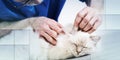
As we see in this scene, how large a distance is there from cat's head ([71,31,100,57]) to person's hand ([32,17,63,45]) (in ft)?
0.43

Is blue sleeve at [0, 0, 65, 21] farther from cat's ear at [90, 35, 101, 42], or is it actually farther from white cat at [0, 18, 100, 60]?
cat's ear at [90, 35, 101, 42]

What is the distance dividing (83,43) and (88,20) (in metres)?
0.17

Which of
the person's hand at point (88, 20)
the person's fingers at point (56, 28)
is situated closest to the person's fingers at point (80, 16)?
the person's hand at point (88, 20)

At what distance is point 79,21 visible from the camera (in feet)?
5.60

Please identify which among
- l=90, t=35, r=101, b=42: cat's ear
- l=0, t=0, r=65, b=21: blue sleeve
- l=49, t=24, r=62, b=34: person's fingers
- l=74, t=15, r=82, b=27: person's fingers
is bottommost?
l=90, t=35, r=101, b=42: cat's ear

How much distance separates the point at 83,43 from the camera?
1.70 metres

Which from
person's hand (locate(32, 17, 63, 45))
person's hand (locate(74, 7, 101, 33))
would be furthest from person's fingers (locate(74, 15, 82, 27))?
person's hand (locate(32, 17, 63, 45))

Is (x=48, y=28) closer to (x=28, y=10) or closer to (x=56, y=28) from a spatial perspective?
(x=56, y=28)

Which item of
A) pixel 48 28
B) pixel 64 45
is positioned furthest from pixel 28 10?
pixel 64 45

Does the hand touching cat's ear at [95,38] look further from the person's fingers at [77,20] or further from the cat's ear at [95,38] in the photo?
the person's fingers at [77,20]

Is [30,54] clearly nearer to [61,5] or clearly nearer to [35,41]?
[35,41]

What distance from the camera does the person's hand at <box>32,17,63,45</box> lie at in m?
1.68

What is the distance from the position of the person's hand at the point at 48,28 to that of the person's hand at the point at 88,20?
0.53 ft

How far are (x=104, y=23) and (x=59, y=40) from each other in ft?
1.16
